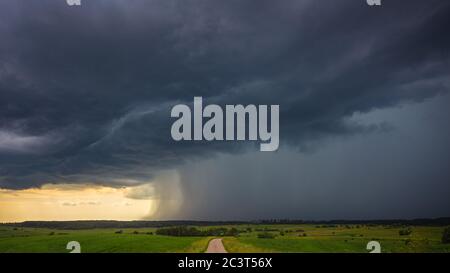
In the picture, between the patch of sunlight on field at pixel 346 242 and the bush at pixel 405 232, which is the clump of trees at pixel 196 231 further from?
the bush at pixel 405 232

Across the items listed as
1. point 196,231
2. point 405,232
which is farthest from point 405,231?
point 196,231

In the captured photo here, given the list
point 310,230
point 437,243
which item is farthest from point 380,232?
point 437,243

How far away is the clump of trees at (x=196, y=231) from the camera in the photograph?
251ft

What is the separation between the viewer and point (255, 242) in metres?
59.9

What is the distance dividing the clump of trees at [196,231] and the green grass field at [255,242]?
3458mm

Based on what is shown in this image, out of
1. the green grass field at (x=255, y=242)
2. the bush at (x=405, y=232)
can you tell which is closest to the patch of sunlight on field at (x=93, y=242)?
the green grass field at (x=255, y=242)

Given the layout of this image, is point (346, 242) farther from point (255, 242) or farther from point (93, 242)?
point (93, 242)

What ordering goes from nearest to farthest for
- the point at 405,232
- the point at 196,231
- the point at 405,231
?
the point at 405,232 → the point at 405,231 → the point at 196,231

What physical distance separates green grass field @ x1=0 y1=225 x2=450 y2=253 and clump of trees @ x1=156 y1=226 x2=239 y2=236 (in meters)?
3.46

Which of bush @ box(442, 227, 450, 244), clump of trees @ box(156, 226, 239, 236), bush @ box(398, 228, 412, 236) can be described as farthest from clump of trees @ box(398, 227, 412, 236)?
clump of trees @ box(156, 226, 239, 236)

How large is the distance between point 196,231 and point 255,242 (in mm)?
19852

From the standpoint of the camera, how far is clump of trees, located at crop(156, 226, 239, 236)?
251ft
